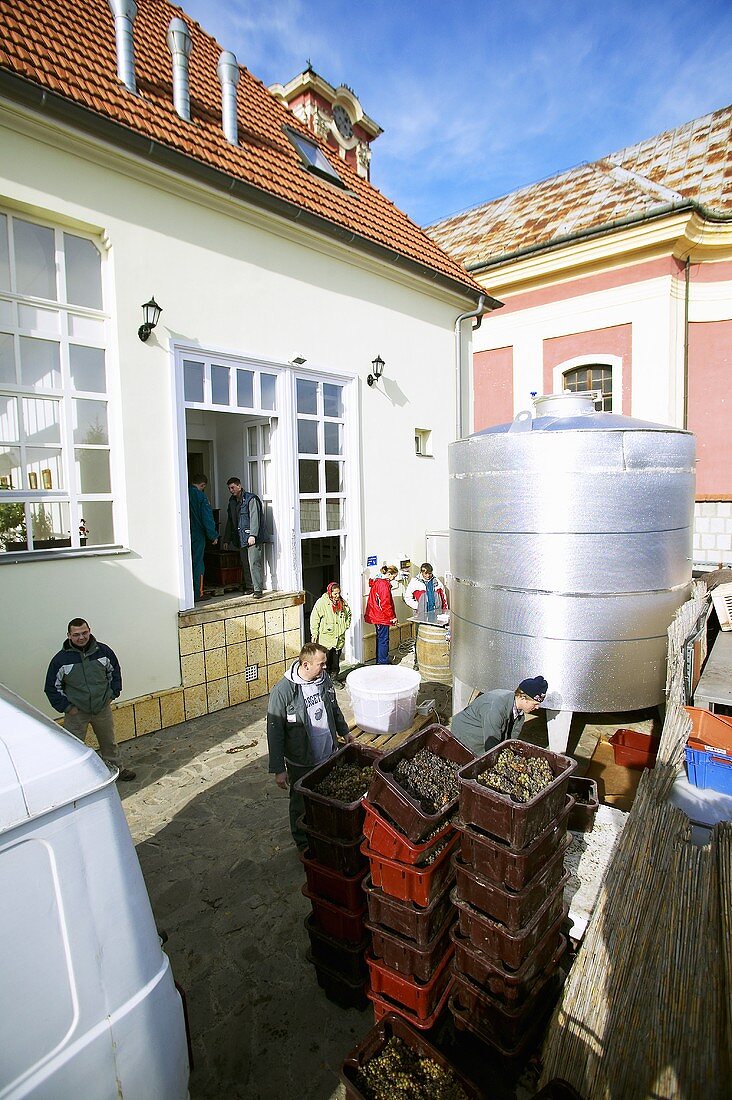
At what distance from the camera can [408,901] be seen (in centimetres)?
275

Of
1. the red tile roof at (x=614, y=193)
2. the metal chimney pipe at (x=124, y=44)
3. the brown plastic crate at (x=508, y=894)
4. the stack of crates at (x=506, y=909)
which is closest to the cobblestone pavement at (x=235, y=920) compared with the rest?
the stack of crates at (x=506, y=909)

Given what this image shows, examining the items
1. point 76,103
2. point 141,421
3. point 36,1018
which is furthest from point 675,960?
point 76,103

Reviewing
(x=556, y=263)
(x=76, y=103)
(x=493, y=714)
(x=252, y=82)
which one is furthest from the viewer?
(x=556, y=263)

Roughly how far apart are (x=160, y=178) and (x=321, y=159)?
179 inches

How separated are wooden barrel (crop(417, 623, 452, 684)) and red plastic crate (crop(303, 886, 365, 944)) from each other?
16.5 feet

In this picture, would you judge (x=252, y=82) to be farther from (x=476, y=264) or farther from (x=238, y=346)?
(x=476, y=264)

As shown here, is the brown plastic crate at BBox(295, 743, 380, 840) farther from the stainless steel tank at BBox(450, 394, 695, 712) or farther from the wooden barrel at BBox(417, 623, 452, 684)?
the wooden barrel at BBox(417, 623, 452, 684)

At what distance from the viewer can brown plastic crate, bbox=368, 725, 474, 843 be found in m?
2.73

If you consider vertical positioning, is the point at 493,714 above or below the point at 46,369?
below

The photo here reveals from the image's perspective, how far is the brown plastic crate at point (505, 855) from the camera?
2537 millimetres

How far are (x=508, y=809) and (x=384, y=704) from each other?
138 inches

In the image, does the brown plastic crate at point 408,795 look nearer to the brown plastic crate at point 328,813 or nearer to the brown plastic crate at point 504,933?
the brown plastic crate at point 328,813

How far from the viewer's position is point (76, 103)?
544 cm

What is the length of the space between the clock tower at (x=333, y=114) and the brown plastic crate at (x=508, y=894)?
1466 cm
